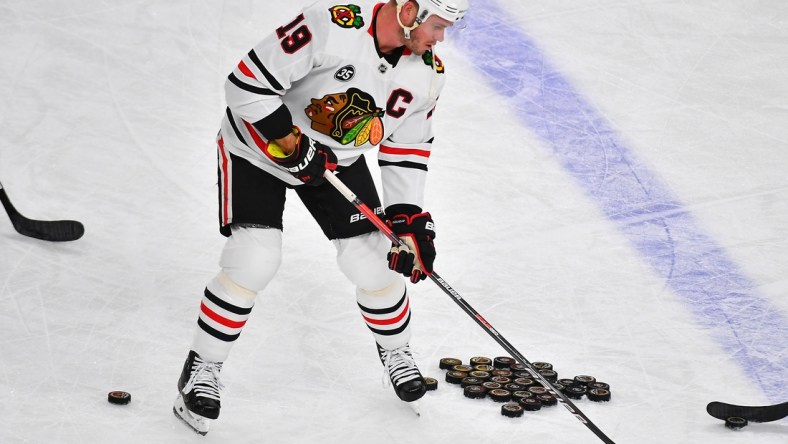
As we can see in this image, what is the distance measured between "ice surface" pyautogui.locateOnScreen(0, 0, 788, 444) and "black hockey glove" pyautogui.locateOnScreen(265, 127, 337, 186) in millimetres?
736

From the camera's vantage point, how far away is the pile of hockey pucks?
349 cm

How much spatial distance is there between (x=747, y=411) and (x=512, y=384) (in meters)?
0.72

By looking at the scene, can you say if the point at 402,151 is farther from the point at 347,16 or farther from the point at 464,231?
the point at 464,231

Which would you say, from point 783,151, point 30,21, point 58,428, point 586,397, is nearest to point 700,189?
point 783,151

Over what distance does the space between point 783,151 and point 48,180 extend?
3196mm

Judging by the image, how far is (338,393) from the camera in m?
3.56

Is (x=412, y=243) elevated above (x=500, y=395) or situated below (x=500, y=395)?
above

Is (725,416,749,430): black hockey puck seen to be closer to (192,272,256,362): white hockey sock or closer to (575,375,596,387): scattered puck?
(575,375,596,387): scattered puck

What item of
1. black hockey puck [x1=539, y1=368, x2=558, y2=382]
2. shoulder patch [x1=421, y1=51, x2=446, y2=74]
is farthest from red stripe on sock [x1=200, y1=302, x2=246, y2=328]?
black hockey puck [x1=539, y1=368, x2=558, y2=382]

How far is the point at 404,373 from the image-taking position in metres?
3.45

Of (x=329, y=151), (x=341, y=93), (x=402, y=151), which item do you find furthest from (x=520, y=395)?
(x=341, y=93)

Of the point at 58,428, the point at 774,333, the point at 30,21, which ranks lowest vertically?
the point at 774,333

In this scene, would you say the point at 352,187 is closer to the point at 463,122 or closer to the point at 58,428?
the point at 58,428

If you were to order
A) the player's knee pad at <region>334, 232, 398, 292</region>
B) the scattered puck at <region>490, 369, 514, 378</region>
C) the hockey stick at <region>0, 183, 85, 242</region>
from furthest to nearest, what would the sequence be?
the hockey stick at <region>0, 183, 85, 242</region> → the scattered puck at <region>490, 369, 514, 378</region> → the player's knee pad at <region>334, 232, 398, 292</region>
